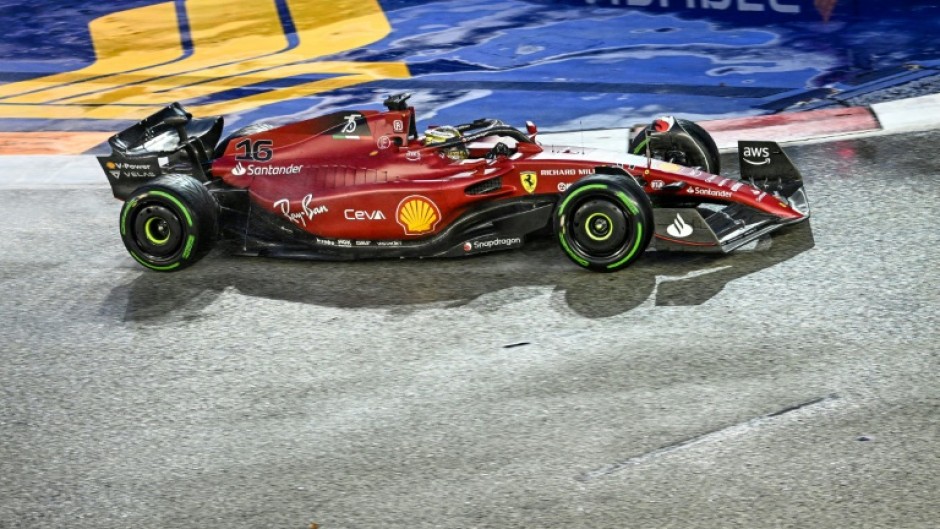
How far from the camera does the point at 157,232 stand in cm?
866

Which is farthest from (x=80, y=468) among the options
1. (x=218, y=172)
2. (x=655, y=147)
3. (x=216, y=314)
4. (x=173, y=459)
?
(x=655, y=147)

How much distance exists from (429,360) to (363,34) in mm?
9558

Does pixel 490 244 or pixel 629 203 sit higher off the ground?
pixel 629 203

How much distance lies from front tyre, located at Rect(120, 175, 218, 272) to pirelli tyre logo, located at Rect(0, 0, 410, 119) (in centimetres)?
490

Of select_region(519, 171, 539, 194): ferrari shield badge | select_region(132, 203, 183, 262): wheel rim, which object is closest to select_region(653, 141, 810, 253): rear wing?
select_region(519, 171, 539, 194): ferrari shield badge

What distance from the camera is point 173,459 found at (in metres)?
6.40

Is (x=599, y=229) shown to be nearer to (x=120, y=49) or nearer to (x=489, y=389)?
(x=489, y=389)

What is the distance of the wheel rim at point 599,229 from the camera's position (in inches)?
309

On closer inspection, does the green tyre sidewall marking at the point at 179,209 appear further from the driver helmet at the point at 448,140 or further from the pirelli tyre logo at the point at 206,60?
the pirelli tyre logo at the point at 206,60

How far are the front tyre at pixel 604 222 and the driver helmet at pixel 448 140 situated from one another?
0.94m

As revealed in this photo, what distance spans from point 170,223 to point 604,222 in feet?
9.10

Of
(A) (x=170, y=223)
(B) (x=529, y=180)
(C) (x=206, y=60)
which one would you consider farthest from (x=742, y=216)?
(C) (x=206, y=60)

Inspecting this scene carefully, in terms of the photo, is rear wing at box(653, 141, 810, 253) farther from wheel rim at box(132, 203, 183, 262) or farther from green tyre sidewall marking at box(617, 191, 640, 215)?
wheel rim at box(132, 203, 183, 262)

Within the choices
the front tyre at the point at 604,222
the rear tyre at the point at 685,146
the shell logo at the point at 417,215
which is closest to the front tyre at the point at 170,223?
the shell logo at the point at 417,215
